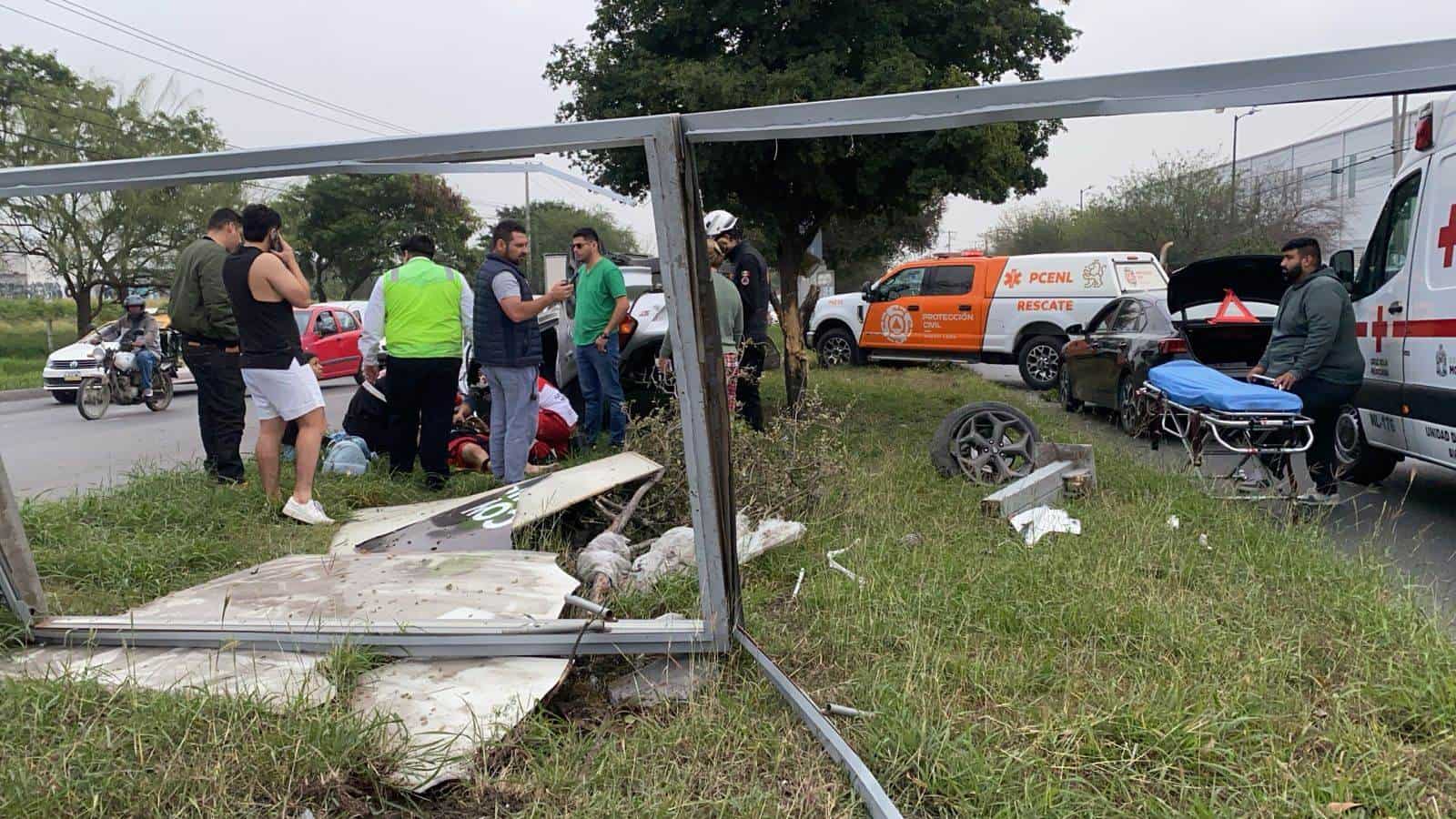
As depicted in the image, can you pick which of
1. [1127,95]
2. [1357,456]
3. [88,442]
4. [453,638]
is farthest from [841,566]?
[88,442]

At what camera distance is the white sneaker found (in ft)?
17.5

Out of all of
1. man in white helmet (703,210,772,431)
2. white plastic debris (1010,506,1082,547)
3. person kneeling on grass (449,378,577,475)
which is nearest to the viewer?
white plastic debris (1010,506,1082,547)

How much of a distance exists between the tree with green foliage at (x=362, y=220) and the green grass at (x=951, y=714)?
108ft

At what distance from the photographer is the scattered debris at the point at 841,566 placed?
13.4 feet

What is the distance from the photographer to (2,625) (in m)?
3.57

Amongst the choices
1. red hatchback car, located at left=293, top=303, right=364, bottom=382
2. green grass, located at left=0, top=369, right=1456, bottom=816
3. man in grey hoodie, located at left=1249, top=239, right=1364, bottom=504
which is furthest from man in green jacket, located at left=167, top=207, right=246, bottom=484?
red hatchback car, located at left=293, top=303, right=364, bottom=382

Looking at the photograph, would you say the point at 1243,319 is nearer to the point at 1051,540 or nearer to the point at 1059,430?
the point at 1059,430

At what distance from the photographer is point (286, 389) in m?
5.41

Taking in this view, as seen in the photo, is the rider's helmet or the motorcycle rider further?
the motorcycle rider

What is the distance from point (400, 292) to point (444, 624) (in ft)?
11.3

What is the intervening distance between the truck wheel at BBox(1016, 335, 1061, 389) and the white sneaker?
39.2 ft

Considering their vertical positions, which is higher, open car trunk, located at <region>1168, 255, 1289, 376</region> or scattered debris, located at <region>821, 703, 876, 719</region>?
open car trunk, located at <region>1168, 255, 1289, 376</region>

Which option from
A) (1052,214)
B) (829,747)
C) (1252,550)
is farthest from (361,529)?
(1052,214)

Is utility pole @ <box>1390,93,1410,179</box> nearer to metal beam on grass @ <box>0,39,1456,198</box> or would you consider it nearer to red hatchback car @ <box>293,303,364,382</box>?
metal beam on grass @ <box>0,39,1456,198</box>
